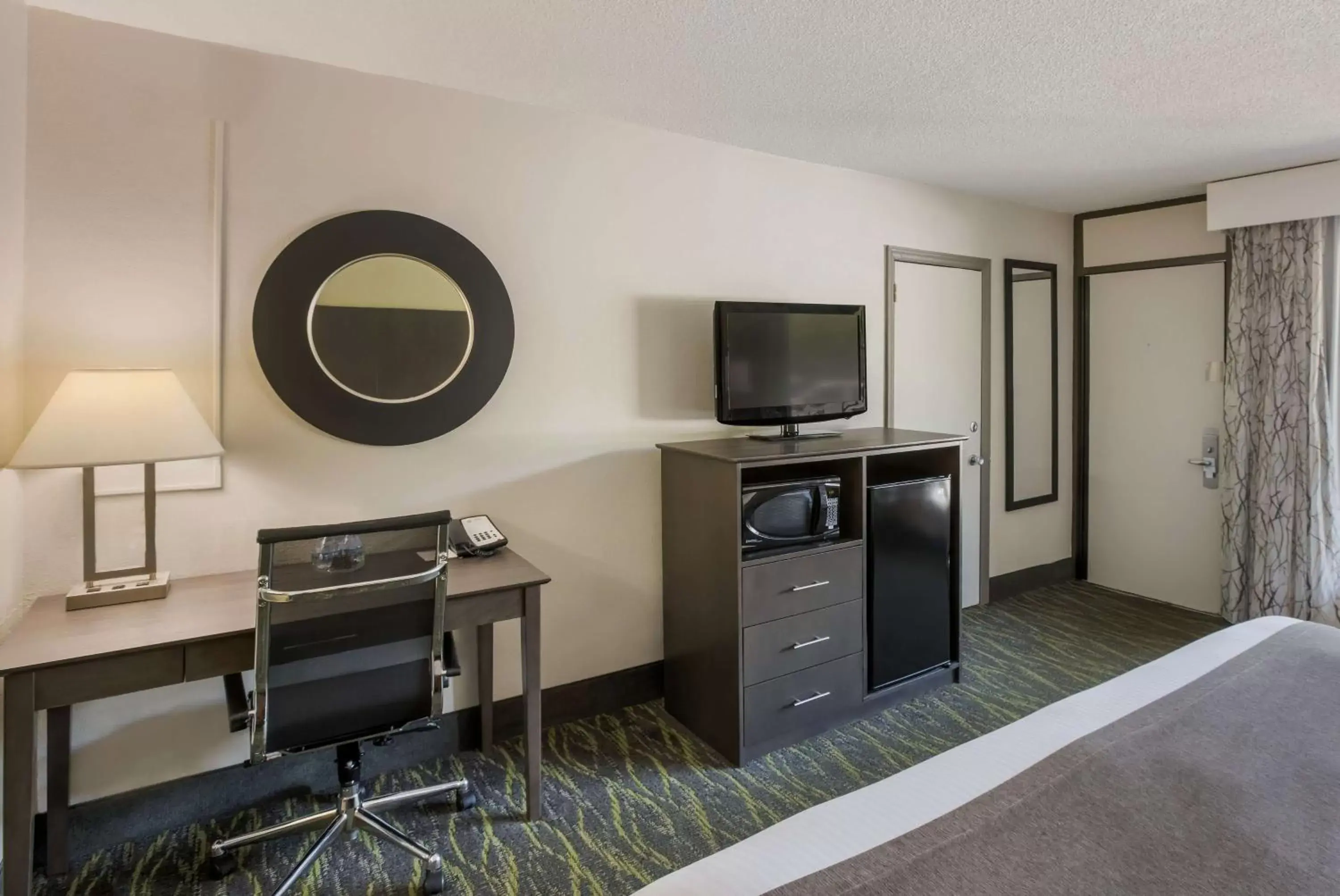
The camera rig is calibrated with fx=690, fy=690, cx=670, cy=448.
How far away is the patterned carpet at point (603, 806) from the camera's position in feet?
6.40

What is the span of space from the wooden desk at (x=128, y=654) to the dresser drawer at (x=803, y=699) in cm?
82

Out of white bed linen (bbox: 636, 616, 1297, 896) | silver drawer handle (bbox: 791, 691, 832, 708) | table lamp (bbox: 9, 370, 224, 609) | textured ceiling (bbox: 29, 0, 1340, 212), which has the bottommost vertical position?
silver drawer handle (bbox: 791, 691, 832, 708)

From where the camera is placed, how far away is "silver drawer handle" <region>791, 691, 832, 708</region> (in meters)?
2.63

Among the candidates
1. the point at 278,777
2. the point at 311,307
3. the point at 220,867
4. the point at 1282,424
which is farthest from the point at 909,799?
the point at 1282,424

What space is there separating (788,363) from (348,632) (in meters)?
2.05

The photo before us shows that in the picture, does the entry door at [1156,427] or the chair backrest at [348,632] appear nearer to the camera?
the chair backrest at [348,632]

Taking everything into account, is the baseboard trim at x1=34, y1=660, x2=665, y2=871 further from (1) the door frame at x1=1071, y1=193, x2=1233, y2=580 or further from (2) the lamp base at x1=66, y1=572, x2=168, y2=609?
(1) the door frame at x1=1071, y1=193, x2=1233, y2=580

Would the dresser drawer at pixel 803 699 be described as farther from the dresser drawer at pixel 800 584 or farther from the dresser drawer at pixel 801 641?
the dresser drawer at pixel 800 584

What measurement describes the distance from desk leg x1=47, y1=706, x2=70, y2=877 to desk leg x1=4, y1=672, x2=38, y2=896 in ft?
1.54

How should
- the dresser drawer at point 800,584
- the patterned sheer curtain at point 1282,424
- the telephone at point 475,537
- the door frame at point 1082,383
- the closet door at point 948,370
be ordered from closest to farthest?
the telephone at point 475,537
the dresser drawer at point 800,584
the patterned sheer curtain at point 1282,424
the closet door at point 948,370
the door frame at point 1082,383

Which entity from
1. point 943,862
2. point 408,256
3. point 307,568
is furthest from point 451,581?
point 943,862

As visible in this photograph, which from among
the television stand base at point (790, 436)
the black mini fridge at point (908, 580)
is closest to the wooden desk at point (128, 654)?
the television stand base at point (790, 436)

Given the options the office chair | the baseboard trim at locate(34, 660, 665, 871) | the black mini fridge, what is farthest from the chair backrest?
the black mini fridge

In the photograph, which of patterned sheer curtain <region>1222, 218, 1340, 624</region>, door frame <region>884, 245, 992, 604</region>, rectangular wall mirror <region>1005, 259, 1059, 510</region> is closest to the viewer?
patterned sheer curtain <region>1222, 218, 1340, 624</region>
